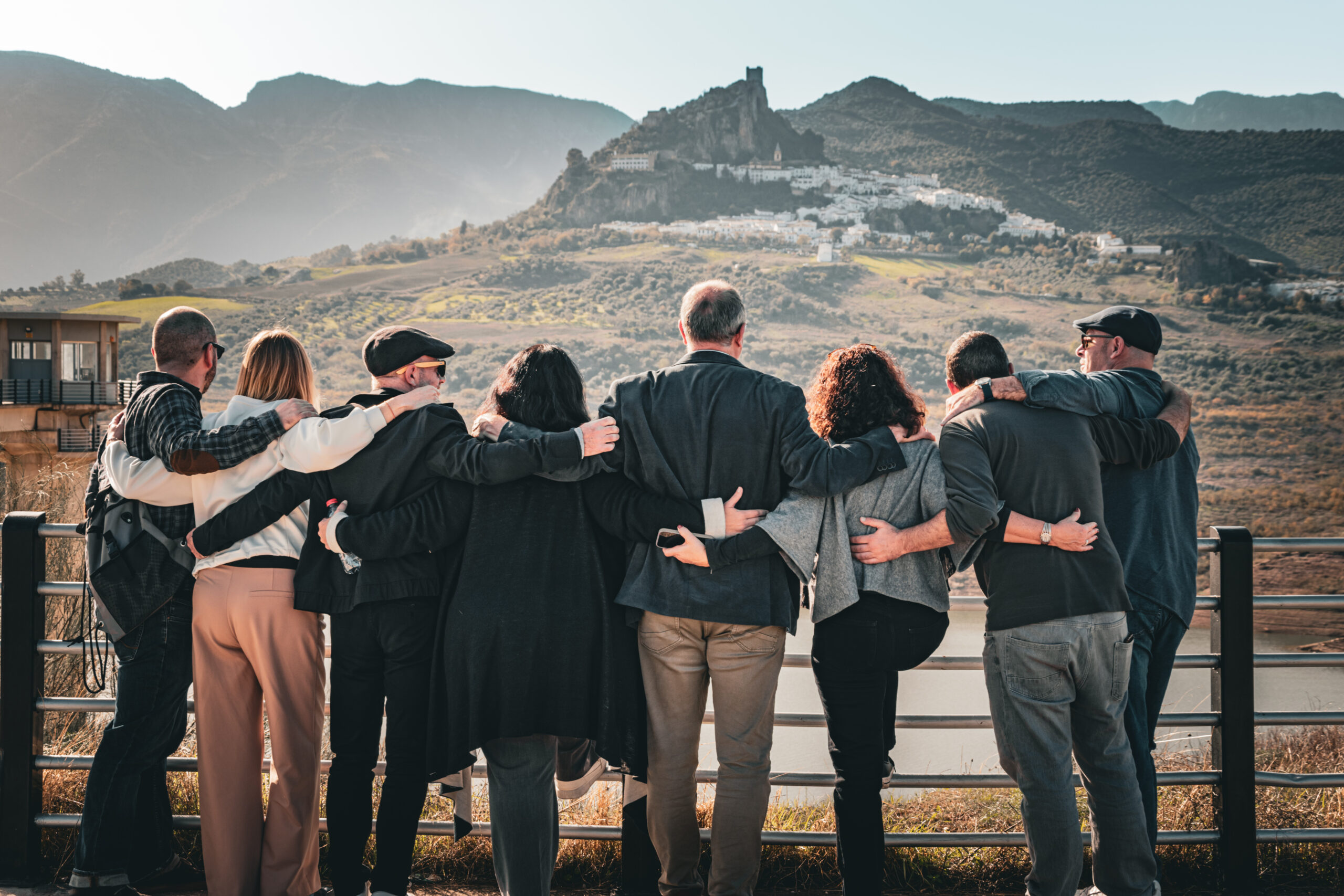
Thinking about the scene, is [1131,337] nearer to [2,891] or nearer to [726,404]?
[726,404]

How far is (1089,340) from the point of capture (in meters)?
2.79

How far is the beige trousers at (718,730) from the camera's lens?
240cm

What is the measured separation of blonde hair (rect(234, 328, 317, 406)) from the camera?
2.59 meters

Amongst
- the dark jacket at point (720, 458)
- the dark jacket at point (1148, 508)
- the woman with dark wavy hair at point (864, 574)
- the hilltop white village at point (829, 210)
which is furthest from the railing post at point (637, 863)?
the hilltop white village at point (829, 210)

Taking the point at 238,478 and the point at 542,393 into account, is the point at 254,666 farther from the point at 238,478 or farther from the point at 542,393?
the point at 542,393

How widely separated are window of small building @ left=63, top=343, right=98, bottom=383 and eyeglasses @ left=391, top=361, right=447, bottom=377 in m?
34.7

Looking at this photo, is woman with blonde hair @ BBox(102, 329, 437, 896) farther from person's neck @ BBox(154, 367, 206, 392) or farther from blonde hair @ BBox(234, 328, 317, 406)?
person's neck @ BBox(154, 367, 206, 392)

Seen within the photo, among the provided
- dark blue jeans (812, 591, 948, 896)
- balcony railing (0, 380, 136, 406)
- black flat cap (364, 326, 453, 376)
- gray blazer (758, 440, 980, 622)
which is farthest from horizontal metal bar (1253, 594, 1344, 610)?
balcony railing (0, 380, 136, 406)

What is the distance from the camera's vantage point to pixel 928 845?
2.77m

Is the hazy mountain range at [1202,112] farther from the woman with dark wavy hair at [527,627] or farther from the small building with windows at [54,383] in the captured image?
the woman with dark wavy hair at [527,627]

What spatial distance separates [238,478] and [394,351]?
0.55 metres

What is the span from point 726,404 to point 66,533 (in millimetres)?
2011

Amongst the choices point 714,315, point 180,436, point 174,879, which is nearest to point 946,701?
point 174,879

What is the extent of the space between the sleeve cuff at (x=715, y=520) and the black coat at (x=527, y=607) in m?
0.02
